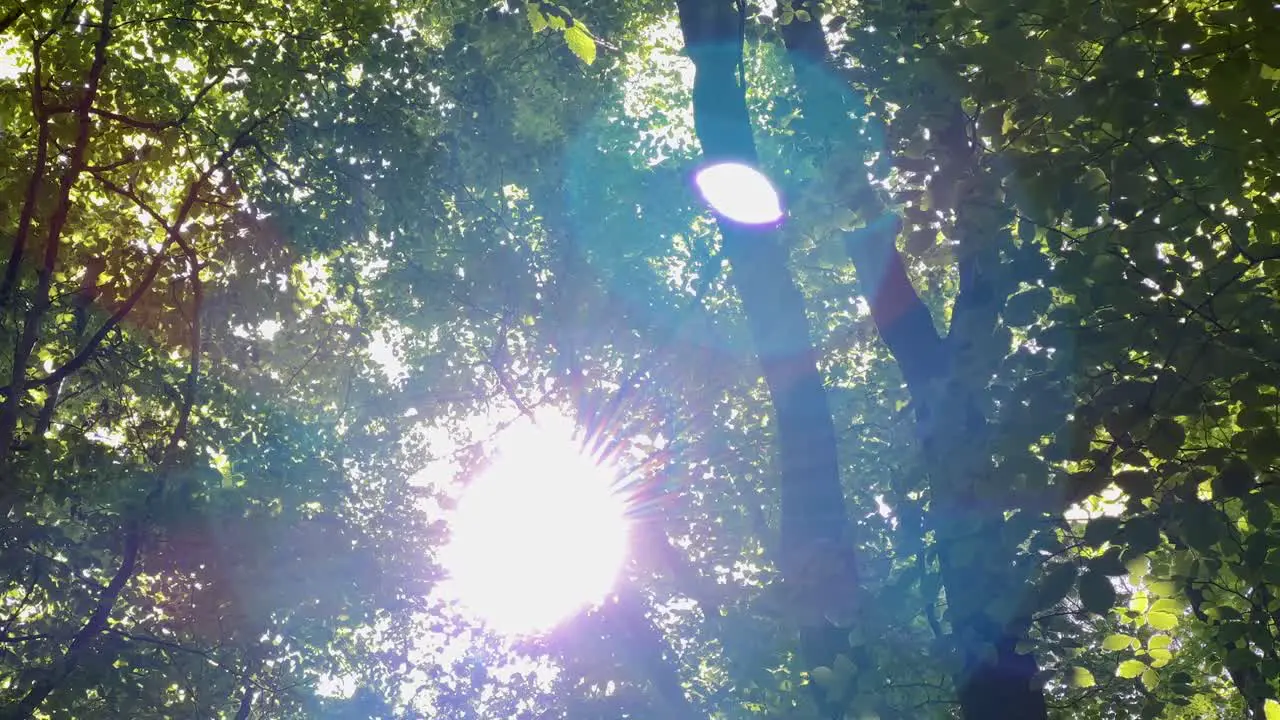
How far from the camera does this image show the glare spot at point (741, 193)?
5.20m

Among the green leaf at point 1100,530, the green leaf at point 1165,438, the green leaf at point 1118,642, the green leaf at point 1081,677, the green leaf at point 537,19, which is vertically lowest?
the green leaf at point 1118,642

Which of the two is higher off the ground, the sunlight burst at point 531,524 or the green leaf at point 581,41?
the sunlight burst at point 531,524

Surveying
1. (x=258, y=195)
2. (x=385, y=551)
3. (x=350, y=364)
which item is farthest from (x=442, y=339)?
(x=258, y=195)

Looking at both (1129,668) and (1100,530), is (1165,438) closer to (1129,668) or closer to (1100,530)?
(1100,530)

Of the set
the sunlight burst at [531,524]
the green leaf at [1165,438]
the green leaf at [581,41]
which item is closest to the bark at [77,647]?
the green leaf at [581,41]

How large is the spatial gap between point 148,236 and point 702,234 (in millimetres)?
8064

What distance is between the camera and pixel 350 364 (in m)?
11.8

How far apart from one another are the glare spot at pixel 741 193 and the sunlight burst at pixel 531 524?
7222 mm

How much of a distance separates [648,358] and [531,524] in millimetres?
3238

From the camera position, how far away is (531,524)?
12.6 m

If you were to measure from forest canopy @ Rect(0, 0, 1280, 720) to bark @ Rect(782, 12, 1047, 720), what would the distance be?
0.08ft

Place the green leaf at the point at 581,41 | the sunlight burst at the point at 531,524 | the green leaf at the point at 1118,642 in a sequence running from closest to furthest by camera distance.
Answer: the green leaf at the point at 1118,642, the green leaf at the point at 581,41, the sunlight burst at the point at 531,524

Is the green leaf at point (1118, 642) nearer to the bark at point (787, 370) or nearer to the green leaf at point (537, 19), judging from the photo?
the bark at point (787, 370)

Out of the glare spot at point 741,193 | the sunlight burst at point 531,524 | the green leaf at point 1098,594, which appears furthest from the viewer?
the sunlight burst at point 531,524
